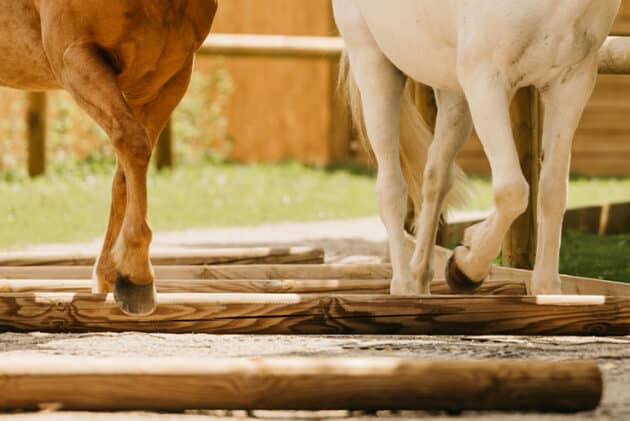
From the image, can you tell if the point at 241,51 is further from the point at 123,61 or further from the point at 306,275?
the point at 123,61

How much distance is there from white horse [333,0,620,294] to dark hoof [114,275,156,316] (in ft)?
3.81

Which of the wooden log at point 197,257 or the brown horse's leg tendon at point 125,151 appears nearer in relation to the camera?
the brown horse's leg tendon at point 125,151

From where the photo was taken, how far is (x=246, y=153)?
1443cm

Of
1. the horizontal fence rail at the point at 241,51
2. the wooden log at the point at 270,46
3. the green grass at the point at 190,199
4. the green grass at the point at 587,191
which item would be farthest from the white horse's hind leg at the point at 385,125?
the wooden log at the point at 270,46

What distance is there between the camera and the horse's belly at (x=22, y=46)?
4254mm

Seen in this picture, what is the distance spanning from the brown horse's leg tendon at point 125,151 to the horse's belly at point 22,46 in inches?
14.1

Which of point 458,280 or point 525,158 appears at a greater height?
point 525,158

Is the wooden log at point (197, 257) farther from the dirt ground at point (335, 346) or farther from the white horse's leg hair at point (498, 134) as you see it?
the white horse's leg hair at point (498, 134)

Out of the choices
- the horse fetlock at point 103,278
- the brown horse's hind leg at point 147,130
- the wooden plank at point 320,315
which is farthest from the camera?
the horse fetlock at point 103,278

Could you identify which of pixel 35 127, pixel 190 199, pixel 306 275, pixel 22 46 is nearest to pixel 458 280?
pixel 306 275

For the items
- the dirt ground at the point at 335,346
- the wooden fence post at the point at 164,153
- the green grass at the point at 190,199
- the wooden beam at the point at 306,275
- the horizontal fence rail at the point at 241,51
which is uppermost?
the horizontal fence rail at the point at 241,51

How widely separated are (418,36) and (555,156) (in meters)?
0.65

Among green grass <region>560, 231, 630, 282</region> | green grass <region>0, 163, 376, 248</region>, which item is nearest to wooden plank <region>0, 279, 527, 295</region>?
green grass <region>560, 231, 630, 282</region>

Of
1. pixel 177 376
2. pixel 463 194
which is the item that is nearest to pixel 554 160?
pixel 463 194
